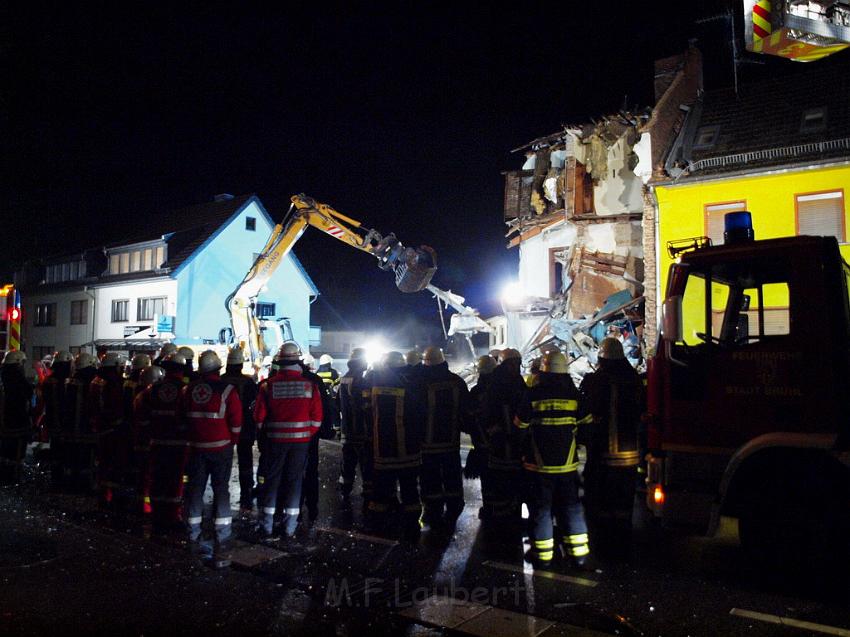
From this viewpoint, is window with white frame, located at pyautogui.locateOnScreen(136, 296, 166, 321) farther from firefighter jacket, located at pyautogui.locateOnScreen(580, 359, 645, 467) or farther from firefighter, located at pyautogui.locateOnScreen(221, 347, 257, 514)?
firefighter jacket, located at pyautogui.locateOnScreen(580, 359, 645, 467)

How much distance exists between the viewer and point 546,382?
19.3 ft

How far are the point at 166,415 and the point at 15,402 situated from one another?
4.11m

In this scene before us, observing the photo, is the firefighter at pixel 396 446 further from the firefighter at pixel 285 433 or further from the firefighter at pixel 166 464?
the firefighter at pixel 166 464

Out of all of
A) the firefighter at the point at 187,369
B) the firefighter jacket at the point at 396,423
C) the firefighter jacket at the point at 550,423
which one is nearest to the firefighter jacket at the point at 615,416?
the firefighter jacket at the point at 550,423

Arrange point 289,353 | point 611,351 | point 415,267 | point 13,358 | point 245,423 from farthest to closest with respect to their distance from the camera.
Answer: point 415,267
point 13,358
point 245,423
point 289,353
point 611,351

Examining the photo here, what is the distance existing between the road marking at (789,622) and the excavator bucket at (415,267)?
1176cm

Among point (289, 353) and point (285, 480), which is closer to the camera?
point (285, 480)

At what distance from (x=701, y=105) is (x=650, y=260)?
225 inches

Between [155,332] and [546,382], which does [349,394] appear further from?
[155,332]

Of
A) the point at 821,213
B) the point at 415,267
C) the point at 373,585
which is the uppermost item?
the point at 821,213

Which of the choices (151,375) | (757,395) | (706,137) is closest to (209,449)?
(151,375)

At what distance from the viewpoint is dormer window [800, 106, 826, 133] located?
16.3m

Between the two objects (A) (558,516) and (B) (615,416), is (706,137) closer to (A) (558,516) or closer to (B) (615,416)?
(B) (615,416)

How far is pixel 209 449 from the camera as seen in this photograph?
639 centimetres
